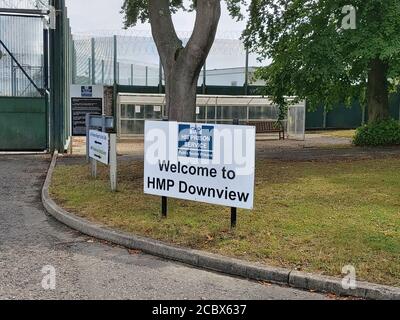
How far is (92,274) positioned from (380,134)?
611 inches

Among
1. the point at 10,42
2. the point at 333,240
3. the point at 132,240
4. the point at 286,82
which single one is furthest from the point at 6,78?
the point at 333,240

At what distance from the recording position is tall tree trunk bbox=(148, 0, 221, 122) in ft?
33.6

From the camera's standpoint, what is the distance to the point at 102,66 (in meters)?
26.0

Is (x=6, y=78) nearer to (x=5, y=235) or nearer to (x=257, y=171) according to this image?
(x=257, y=171)

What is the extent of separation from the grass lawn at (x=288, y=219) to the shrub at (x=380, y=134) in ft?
26.6

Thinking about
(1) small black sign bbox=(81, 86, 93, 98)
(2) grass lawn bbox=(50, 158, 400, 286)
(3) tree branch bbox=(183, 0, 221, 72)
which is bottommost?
(2) grass lawn bbox=(50, 158, 400, 286)

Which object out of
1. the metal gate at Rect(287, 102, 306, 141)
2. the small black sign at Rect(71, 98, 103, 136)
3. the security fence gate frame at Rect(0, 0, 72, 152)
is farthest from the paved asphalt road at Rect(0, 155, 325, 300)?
the metal gate at Rect(287, 102, 306, 141)

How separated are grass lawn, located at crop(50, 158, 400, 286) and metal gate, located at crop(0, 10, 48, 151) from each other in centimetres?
585

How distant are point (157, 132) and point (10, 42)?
10896mm

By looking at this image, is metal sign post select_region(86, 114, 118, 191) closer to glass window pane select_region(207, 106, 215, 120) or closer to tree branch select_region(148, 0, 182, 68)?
tree branch select_region(148, 0, 182, 68)

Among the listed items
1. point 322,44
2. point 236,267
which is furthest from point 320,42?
point 236,267

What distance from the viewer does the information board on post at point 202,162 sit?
634cm

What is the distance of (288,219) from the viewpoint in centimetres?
710
